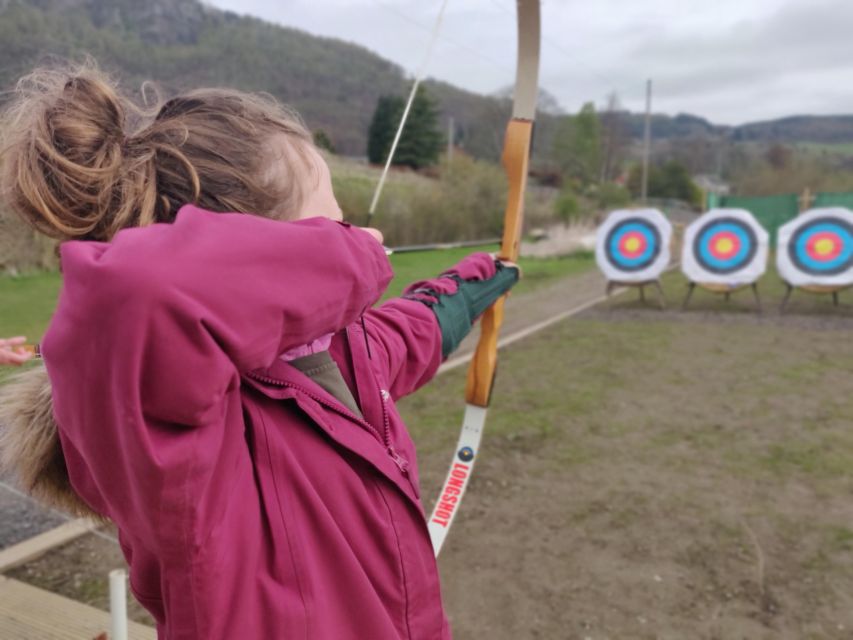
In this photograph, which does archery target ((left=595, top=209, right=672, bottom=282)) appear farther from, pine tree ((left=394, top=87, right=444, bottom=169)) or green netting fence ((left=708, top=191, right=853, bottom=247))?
green netting fence ((left=708, top=191, right=853, bottom=247))

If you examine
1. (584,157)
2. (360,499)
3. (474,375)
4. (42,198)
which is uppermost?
(584,157)

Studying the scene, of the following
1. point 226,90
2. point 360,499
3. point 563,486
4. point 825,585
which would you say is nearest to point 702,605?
point 825,585

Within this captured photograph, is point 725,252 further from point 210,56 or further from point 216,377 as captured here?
point 216,377

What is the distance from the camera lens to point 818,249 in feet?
18.8

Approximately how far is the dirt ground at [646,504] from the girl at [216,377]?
3.69ft

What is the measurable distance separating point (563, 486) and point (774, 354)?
8.53 feet

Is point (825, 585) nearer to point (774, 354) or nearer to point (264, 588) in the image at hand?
point (264, 588)

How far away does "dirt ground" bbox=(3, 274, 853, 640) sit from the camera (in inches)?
64.8

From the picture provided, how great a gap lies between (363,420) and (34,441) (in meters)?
0.30

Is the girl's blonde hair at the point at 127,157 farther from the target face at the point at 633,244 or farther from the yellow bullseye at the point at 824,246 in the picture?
the yellow bullseye at the point at 824,246

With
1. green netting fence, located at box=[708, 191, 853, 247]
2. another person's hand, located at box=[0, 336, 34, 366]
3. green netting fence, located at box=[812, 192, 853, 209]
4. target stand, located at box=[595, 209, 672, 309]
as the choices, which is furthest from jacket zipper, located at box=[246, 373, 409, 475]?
green netting fence, located at box=[708, 191, 853, 247]

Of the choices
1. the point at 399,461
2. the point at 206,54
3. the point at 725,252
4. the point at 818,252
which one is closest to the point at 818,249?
the point at 818,252

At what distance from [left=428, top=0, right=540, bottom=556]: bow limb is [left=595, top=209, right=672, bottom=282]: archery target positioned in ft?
15.5

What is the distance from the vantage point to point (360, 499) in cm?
61
